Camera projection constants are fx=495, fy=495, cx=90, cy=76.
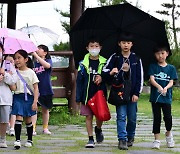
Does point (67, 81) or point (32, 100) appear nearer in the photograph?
point (32, 100)

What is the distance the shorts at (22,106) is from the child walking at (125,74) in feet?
3.23

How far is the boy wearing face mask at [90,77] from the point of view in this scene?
609 cm

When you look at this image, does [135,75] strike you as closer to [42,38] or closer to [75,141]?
[75,141]

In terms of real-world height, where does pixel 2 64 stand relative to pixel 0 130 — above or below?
above

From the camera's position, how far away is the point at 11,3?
38.7 ft

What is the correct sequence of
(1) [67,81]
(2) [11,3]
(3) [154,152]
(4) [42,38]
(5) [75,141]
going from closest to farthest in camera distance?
(3) [154,152] → (5) [75,141] → (4) [42,38] → (1) [67,81] → (2) [11,3]

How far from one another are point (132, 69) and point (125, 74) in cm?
11

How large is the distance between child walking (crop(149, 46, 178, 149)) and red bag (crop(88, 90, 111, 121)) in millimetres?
613

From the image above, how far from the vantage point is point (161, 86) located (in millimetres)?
6094

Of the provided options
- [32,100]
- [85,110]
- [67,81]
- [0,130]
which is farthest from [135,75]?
[67,81]

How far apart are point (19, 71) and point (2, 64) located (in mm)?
225

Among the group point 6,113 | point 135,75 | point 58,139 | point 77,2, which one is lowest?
point 58,139

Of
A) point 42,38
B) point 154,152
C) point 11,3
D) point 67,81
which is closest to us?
point 154,152

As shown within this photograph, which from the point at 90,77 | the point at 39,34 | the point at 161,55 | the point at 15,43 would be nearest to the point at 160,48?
the point at 161,55
